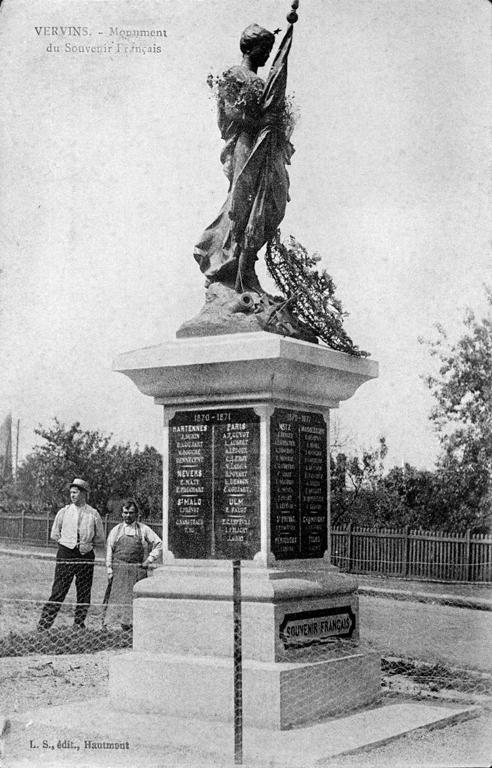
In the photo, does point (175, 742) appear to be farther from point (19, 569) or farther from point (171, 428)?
point (19, 569)

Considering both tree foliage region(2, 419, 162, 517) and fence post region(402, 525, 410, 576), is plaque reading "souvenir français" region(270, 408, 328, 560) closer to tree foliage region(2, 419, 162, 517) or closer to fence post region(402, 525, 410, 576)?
fence post region(402, 525, 410, 576)

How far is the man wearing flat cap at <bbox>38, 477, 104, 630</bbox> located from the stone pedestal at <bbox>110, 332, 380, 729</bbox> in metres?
4.04

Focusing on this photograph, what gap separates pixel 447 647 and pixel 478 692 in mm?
3356

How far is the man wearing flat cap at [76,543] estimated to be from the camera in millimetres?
12266

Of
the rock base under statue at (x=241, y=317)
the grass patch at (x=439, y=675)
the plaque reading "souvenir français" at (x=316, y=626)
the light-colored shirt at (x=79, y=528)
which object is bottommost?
the grass patch at (x=439, y=675)

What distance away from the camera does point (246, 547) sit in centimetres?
812

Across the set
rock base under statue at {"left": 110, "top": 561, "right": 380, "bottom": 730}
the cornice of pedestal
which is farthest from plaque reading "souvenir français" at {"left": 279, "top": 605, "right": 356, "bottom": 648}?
the cornice of pedestal

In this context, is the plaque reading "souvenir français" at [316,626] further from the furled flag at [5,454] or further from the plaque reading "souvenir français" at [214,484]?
the furled flag at [5,454]

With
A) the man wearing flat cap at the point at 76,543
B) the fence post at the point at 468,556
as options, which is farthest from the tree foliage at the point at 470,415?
the man wearing flat cap at the point at 76,543

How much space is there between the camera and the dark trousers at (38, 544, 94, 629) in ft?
40.0

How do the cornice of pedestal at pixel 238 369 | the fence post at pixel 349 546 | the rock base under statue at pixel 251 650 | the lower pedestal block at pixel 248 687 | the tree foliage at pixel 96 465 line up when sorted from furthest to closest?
the tree foliage at pixel 96 465, the fence post at pixel 349 546, the cornice of pedestal at pixel 238 369, the rock base under statue at pixel 251 650, the lower pedestal block at pixel 248 687

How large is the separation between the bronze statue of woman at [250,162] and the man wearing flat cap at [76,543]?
4528 mm

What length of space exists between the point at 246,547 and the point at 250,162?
9.83 ft

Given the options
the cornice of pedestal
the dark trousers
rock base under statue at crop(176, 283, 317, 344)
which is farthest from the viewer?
the dark trousers
